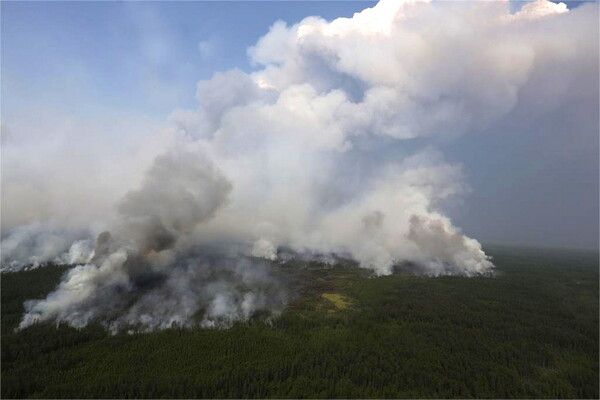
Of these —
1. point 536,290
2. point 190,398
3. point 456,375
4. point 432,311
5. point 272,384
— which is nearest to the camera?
point 190,398

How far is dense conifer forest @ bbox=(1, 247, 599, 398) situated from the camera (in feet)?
242

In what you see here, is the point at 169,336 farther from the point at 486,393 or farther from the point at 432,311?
the point at 432,311

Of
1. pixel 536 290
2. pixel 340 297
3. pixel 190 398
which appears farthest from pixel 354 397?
pixel 536 290

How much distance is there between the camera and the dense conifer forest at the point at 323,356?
242ft

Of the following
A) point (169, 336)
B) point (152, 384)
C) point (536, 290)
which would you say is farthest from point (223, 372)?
point (536, 290)

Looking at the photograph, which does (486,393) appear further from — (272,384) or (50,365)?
(50,365)

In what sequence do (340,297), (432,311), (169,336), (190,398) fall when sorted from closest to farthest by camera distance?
(190,398) → (169,336) → (432,311) → (340,297)

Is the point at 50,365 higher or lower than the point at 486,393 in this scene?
higher

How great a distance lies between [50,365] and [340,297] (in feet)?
390

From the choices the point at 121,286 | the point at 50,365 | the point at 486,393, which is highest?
the point at 121,286

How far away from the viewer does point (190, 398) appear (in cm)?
6956

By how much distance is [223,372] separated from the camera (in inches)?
3081

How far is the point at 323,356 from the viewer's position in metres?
A: 90.4

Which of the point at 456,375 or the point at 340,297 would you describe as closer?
the point at 456,375
